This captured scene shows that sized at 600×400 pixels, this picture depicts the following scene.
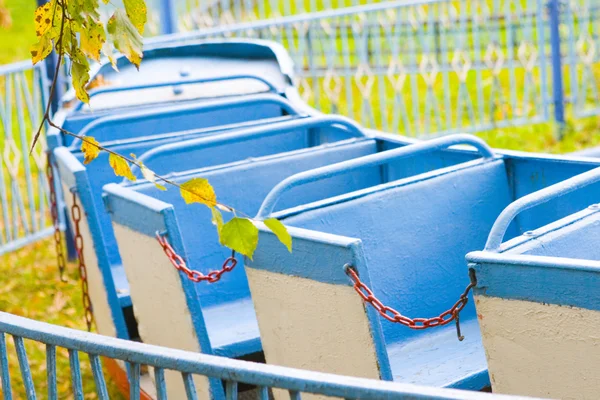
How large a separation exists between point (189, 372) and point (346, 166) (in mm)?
1427

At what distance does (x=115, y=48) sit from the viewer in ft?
7.48

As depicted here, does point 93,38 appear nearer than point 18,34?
Yes

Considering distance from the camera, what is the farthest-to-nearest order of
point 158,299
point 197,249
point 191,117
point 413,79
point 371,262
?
point 413,79
point 191,117
point 197,249
point 158,299
point 371,262

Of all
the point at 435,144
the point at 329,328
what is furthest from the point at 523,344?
the point at 435,144

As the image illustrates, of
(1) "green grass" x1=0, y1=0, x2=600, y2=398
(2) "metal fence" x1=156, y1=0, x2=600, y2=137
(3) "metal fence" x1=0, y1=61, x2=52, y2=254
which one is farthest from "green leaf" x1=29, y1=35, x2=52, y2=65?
(2) "metal fence" x1=156, y1=0, x2=600, y2=137

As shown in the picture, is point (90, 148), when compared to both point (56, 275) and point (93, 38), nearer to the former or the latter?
point (93, 38)

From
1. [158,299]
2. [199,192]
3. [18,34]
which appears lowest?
[158,299]

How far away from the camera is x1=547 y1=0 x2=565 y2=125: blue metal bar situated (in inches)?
319

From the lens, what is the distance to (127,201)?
11.0ft

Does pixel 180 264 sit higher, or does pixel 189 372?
pixel 189 372

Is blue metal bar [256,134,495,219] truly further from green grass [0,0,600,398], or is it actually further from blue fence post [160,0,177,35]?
blue fence post [160,0,177,35]

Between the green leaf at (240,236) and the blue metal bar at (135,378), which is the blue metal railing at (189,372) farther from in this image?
the green leaf at (240,236)

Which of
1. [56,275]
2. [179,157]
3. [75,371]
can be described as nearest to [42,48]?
[75,371]

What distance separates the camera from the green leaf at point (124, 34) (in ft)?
7.09
